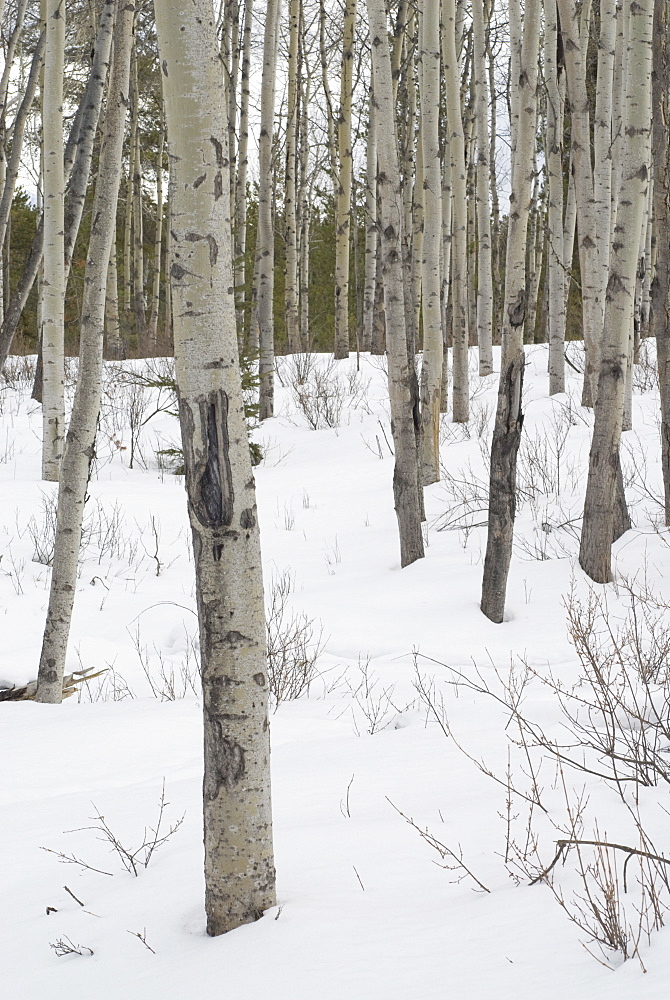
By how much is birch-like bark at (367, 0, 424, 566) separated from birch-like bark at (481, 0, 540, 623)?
0.85 metres

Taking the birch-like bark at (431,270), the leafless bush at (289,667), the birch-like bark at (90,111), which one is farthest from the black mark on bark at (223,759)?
the birch-like bark at (431,270)

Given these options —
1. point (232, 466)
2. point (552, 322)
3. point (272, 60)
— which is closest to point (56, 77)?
point (272, 60)

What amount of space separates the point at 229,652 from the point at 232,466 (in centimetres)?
37

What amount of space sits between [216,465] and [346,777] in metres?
1.40

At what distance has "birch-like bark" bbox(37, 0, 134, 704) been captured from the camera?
3.43 meters

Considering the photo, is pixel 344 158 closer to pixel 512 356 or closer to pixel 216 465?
pixel 512 356

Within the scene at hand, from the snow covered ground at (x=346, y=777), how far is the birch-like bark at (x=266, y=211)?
4.09 metres

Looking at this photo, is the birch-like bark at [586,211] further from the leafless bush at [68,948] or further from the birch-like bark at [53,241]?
the leafless bush at [68,948]

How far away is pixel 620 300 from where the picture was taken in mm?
4734

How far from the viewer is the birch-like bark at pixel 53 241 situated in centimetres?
662

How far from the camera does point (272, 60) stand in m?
10.4

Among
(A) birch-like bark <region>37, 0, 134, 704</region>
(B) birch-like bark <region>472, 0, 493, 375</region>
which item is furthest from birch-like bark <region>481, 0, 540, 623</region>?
(B) birch-like bark <region>472, 0, 493, 375</region>

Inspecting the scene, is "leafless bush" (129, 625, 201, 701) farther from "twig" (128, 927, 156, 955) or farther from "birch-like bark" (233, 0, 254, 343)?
"birch-like bark" (233, 0, 254, 343)

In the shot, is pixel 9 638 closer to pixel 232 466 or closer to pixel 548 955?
pixel 232 466
